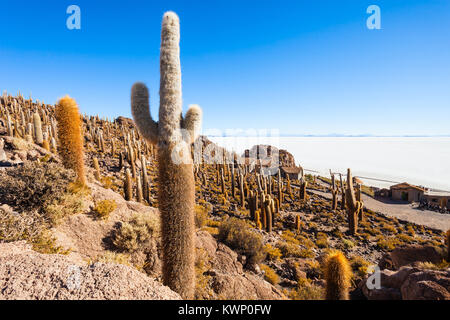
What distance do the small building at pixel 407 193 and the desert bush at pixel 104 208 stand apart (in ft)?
125

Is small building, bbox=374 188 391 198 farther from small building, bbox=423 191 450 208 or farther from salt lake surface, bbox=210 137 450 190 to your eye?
salt lake surface, bbox=210 137 450 190

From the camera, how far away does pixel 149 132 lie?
440cm

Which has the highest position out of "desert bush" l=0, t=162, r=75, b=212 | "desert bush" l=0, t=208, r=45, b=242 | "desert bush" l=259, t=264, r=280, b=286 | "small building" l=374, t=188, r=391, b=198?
"desert bush" l=0, t=162, r=75, b=212

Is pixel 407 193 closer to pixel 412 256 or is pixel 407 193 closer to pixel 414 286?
pixel 412 256

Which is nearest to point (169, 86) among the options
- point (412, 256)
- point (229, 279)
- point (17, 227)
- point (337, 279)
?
point (17, 227)

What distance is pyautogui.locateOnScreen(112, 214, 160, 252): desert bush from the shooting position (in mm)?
5707

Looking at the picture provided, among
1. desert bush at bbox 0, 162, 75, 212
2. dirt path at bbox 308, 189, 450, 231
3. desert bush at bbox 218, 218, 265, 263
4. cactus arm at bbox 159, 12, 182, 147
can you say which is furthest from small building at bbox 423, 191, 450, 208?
desert bush at bbox 0, 162, 75, 212

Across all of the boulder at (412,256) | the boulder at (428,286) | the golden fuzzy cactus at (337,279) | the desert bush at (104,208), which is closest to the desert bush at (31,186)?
the desert bush at (104,208)

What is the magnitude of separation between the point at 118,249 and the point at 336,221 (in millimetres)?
18063

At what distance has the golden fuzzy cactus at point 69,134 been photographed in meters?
6.39

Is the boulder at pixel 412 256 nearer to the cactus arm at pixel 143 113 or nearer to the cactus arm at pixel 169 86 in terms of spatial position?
the cactus arm at pixel 169 86

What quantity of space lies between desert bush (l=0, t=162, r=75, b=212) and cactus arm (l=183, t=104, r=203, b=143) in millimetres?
4363

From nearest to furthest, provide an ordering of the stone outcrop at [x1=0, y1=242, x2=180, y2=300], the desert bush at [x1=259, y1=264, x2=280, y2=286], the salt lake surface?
1. the stone outcrop at [x1=0, y1=242, x2=180, y2=300]
2. the desert bush at [x1=259, y1=264, x2=280, y2=286]
3. the salt lake surface
